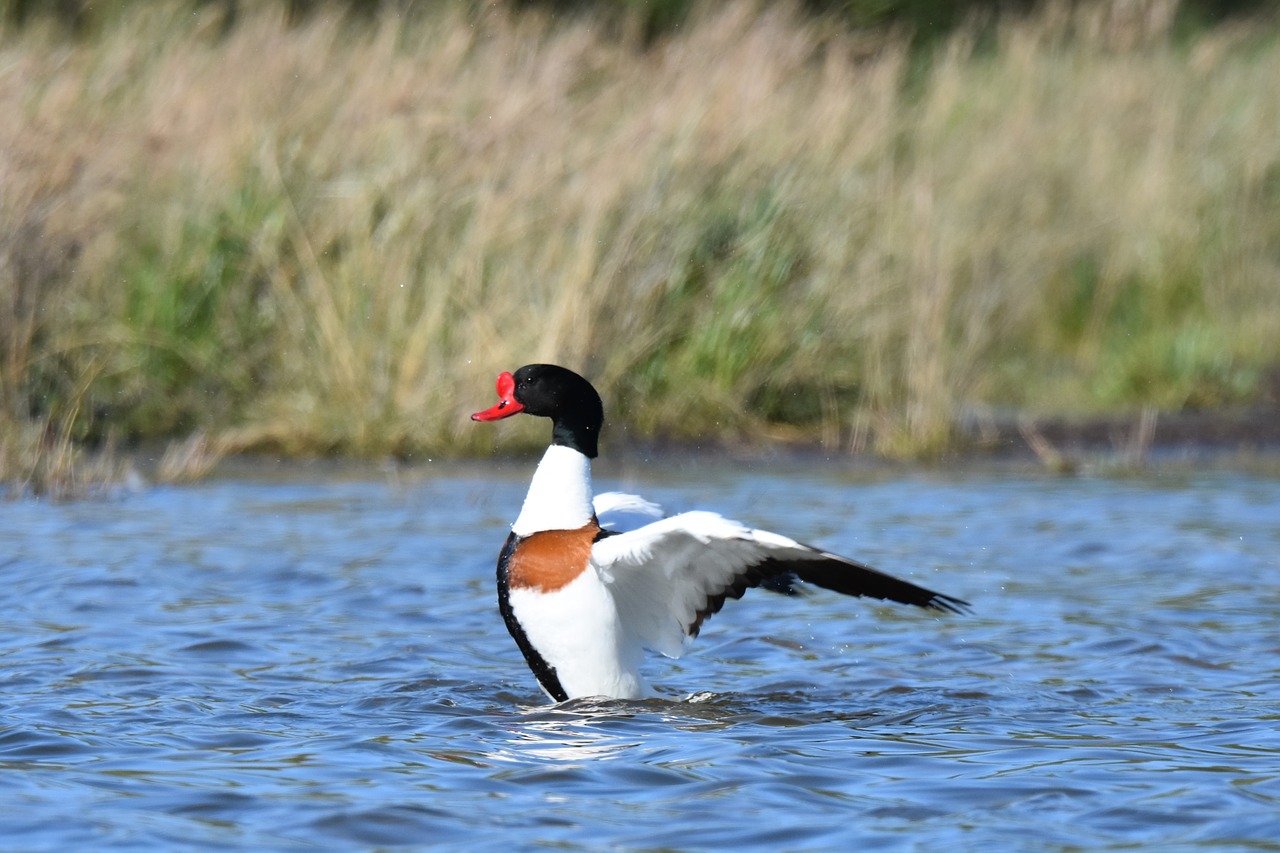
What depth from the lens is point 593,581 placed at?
5078mm

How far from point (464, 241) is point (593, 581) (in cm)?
454

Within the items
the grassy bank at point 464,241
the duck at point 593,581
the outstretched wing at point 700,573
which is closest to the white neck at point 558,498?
the duck at point 593,581

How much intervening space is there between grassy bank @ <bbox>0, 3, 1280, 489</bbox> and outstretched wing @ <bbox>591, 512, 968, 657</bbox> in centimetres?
383

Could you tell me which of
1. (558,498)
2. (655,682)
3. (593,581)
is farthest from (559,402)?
(655,682)

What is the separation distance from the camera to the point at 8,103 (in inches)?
335

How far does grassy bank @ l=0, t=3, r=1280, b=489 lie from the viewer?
920 centimetres

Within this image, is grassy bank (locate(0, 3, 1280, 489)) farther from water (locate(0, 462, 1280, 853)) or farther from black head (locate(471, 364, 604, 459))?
black head (locate(471, 364, 604, 459))

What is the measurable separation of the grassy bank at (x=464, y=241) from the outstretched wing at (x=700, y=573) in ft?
12.6

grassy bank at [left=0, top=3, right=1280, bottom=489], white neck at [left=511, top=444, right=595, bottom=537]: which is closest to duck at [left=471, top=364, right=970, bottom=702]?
white neck at [left=511, top=444, right=595, bottom=537]

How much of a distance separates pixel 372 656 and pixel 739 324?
4.34m

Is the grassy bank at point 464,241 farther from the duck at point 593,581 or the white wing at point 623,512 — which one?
the duck at point 593,581

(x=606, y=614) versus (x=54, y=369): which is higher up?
(x=54, y=369)

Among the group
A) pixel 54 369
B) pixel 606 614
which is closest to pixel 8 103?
pixel 54 369

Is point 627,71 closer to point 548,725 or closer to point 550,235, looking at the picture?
point 550,235
